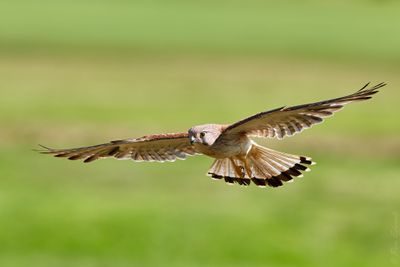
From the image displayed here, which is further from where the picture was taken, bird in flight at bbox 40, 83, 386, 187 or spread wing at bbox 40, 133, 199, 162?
spread wing at bbox 40, 133, 199, 162

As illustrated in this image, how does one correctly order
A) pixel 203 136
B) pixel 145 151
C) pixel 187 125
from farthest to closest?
pixel 187 125 < pixel 145 151 < pixel 203 136

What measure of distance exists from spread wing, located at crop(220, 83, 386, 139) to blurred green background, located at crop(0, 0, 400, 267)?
40.7 feet

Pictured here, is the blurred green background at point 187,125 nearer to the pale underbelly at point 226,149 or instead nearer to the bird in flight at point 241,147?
the bird in flight at point 241,147

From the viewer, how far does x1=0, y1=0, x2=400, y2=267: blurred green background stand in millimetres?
21188

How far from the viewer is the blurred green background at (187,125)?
2119cm

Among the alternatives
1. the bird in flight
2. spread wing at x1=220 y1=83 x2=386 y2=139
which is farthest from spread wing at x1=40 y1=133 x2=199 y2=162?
spread wing at x1=220 y1=83 x2=386 y2=139

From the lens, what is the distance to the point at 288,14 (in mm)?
54469

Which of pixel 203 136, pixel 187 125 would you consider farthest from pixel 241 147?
pixel 187 125

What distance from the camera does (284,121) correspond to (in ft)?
26.6

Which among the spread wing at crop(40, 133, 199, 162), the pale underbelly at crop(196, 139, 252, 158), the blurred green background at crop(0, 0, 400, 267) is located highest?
the blurred green background at crop(0, 0, 400, 267)

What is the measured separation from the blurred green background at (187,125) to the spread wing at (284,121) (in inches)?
488

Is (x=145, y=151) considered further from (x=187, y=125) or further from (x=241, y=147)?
(x=187, y=125)

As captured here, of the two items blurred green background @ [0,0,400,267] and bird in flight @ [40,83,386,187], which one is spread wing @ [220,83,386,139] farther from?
blurred green background @ [0,0,400,267]

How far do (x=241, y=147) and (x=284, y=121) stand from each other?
33 cm
